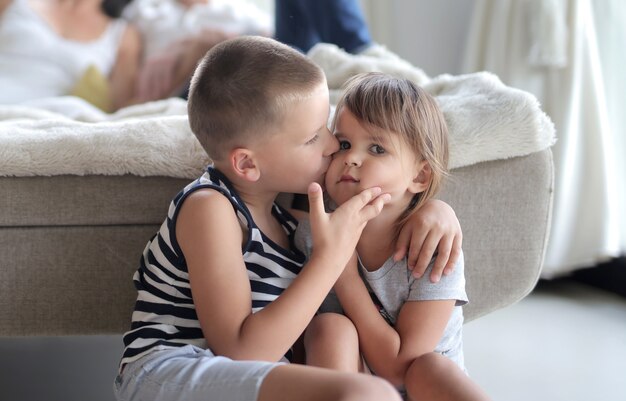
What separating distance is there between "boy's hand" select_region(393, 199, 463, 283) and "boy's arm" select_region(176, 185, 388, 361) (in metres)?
0.11

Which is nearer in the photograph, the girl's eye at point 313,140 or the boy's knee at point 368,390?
the boy's knee at point 368,390

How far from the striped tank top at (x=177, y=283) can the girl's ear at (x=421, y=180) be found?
22cm

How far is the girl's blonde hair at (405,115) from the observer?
1177 millimetres

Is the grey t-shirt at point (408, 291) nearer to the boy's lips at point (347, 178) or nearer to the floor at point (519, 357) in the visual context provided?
the boy's lips at point (347, 178)

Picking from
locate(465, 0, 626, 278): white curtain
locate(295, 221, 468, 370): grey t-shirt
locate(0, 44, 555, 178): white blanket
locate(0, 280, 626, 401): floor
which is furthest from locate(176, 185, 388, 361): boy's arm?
locate(465, 0, 626, 278): white curtain

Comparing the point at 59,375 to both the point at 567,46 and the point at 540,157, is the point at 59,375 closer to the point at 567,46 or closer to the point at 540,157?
the point at 540,157

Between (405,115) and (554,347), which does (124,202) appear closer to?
(405,115)

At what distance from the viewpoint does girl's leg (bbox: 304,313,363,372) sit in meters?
1.13

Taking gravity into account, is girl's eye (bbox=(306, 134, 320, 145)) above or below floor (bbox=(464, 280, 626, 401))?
above

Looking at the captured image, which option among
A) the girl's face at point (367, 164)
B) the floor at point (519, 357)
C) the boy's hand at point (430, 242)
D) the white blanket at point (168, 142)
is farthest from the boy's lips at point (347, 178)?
the floor at point (519, 357)

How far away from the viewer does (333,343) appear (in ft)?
3.74

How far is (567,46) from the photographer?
216cm

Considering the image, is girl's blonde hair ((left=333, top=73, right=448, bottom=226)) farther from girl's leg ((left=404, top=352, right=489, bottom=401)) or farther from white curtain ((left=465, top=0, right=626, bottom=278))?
Result: white curtain ((left=465, top=0, right=626, bottom=278))

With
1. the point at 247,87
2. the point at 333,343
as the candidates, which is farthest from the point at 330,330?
the point at 247,87
